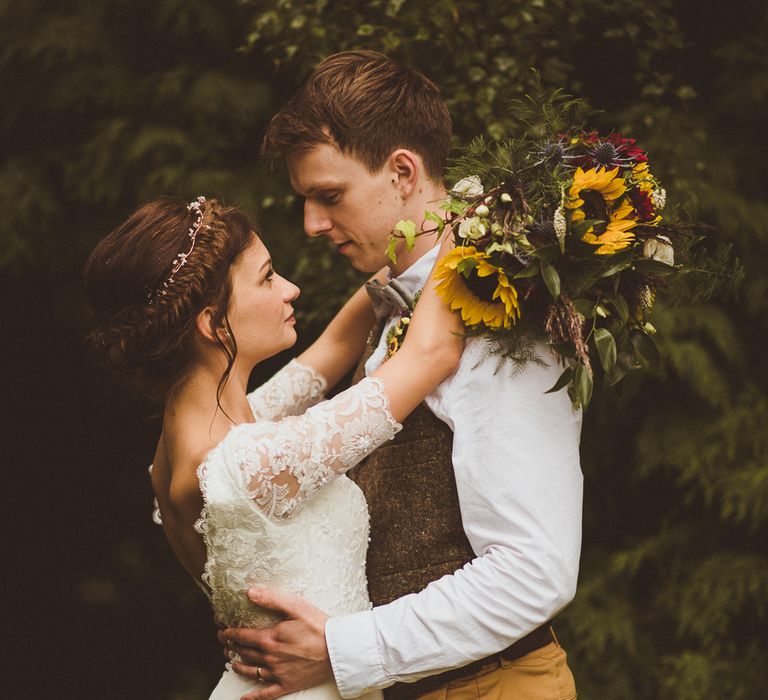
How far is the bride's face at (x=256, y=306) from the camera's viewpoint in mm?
2277

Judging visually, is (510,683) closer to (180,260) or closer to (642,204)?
(642,204)

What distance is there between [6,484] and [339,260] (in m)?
2.05

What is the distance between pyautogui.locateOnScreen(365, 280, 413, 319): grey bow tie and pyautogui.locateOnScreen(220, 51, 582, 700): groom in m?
0.01

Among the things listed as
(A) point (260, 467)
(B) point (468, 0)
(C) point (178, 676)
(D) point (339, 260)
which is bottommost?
(C) point (178, 676)

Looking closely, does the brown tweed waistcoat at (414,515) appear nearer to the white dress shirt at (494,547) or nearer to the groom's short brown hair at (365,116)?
the white dress shirt at (494,547)

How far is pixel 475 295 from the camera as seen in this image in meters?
1.95

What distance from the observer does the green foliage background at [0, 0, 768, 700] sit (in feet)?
11.3

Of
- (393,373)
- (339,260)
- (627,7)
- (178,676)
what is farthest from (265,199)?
(178,676)

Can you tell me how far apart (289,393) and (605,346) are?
4.13 feet

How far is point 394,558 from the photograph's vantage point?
2162 mm

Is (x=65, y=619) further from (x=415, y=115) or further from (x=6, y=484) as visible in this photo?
(x=415, y=115)

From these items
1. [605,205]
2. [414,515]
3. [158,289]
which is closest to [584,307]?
[605,205]

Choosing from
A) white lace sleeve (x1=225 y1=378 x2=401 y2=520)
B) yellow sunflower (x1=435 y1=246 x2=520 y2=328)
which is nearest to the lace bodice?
white lace sleeve (x1=225 y1=378 x2=401 y2=520)

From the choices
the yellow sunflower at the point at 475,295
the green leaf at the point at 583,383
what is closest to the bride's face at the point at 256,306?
the yellow sunflower at the point at 475,295
